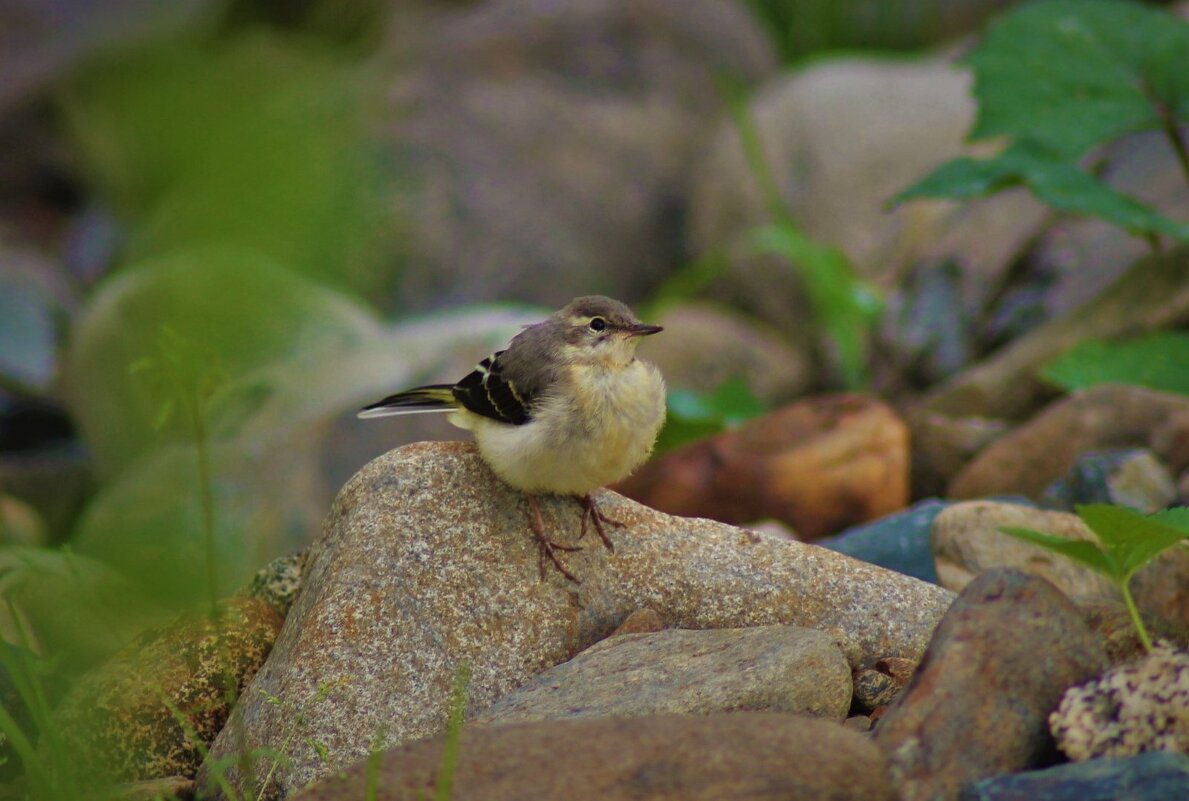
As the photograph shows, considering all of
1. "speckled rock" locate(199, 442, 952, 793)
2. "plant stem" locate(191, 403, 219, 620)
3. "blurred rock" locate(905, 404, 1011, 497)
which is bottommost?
"blurred rock" locate(905, 404, 1011, 497)

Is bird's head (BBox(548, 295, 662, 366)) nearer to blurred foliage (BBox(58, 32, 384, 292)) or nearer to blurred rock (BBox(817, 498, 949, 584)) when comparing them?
blurred rock (BBox(817, 498, 949, 584))

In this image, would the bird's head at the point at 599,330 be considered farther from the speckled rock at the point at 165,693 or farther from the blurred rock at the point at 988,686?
the blurred rock at the point at 988,686

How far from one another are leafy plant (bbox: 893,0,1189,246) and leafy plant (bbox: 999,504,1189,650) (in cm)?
292

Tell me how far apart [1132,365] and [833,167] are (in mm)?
4861

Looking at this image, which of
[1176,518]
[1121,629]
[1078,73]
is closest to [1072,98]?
[1078,73]

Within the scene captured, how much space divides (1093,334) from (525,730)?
4.84 m

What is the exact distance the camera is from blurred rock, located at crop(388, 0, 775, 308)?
417 inches

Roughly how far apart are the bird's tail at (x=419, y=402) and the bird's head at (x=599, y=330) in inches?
20.0

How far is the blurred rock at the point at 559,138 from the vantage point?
10.6 metres

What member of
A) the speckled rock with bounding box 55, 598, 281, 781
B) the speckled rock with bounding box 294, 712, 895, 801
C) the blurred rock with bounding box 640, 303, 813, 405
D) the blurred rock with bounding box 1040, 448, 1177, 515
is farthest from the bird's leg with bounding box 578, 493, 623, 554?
the blurred rock with bounding box 640, 303, 813, 405

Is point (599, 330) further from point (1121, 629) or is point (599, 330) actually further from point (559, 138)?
point (559, 138)

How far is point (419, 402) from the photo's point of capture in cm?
475

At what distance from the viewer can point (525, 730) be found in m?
2.81

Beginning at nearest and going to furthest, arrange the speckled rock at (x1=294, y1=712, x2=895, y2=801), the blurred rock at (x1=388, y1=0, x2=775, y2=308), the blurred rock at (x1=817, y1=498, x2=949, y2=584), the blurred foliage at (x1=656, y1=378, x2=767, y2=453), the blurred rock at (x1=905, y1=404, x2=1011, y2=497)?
the speckled rock at (x1=294, y1=712, x2=895, y2=801)
the blurred rock at (x1=817, y1=498, x2=949, y2=584)
the blurred rock at (x1=905, y1=404, x2=1011, y2=497)
the blurred foliage at (x1=656, y1=378, x2=767, y2=453)
the blurred rock at (x1=388, y1=0, x2=775, y2=308)
